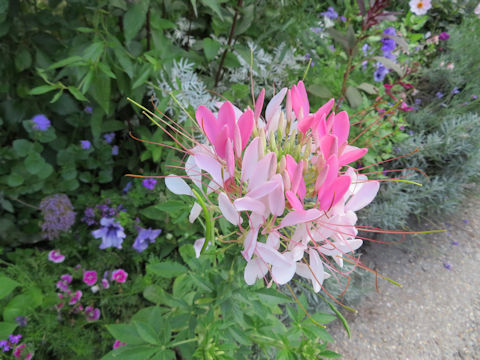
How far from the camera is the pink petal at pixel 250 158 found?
54cm

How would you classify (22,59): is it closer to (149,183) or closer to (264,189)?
(149,183)

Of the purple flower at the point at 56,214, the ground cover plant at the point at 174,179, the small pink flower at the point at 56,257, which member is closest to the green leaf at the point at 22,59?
the ground cover plant at the point at 174,179

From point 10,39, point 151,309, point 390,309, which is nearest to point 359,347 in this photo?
point 390,309

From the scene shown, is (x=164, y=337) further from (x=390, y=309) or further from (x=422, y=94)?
(x=422, y=94)

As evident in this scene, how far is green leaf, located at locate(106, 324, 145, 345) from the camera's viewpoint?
3.22 ft

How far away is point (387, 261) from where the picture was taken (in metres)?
2.00

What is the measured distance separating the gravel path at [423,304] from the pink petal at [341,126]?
1377 millimetres

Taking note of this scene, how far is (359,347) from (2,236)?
1793mm

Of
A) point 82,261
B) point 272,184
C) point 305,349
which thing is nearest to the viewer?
point 272,184

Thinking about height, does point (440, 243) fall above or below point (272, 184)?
below

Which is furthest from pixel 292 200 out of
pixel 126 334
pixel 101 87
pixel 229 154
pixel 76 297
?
pixel 76 297

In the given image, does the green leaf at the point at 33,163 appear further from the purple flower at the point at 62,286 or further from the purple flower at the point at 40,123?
the purple flower at the point at 62,286

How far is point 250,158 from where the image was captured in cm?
55

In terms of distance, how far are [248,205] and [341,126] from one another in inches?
9.5
